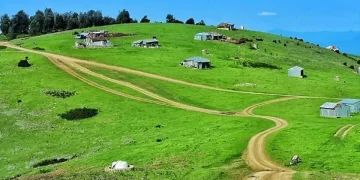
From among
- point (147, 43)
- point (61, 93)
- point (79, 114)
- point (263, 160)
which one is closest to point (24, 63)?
point (61, 93)

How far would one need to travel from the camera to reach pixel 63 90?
371 feet

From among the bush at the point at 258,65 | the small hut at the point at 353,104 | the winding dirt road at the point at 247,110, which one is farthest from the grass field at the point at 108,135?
the bush at the point at 258,65

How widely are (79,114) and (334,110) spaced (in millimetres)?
49424

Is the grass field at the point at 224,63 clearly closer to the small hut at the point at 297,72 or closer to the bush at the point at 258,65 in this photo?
the small hut at the point at 297,72

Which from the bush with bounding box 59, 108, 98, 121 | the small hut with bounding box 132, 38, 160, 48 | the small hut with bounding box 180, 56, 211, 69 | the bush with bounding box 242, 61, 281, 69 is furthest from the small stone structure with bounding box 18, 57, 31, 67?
the bush with bounding box 242, 61, 281, 69

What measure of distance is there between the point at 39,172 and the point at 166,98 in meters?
50.9

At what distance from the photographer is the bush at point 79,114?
314 ft

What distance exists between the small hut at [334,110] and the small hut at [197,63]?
58.5 metres

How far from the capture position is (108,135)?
275ft

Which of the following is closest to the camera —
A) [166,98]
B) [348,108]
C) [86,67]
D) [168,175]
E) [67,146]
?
[168,175]

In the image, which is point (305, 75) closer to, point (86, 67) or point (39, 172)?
point (86, 67)

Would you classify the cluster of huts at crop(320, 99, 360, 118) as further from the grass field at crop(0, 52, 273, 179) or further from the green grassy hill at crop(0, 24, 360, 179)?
the grass field at crop(0, 52, 273, 179)

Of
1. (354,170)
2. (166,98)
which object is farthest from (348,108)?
(354,170)

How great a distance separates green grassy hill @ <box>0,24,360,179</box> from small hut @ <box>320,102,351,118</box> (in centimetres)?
172
